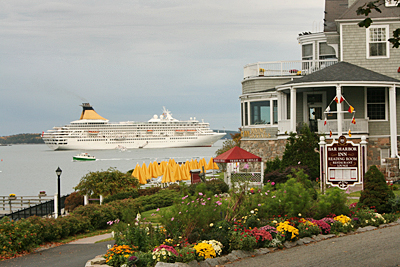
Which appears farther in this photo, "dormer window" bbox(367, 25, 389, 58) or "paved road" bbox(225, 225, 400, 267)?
"dormer window" bbox(367, 25, 389, 58)

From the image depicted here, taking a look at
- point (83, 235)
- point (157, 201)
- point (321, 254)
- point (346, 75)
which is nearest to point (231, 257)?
point (321, 254)

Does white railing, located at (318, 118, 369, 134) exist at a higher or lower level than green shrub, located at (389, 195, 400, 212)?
higher

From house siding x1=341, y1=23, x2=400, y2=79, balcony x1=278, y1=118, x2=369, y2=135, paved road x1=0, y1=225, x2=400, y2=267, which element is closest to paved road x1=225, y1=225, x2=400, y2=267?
paved road x1=0, y1=225, x2=400, y2=267

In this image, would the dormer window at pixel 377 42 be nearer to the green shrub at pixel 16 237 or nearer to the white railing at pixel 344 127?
the white railing at pixel 344 127

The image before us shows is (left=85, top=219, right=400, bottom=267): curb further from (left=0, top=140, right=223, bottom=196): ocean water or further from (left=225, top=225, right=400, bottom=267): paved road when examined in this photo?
(left=0, top=140, right=223, bottom=196): ocean water

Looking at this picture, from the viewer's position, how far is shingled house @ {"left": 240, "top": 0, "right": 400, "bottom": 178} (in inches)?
763

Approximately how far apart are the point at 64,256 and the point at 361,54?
1672cm

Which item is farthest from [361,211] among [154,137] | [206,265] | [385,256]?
[154,137]

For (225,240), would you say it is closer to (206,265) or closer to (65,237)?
(206,265)

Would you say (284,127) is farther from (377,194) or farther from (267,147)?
(377,194)

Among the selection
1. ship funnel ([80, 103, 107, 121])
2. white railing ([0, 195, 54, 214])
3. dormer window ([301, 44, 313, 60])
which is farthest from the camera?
ship funnel ([80, 103, 107, 121])

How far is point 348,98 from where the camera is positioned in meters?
20.6

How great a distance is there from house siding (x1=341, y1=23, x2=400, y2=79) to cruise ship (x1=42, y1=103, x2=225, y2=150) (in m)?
115

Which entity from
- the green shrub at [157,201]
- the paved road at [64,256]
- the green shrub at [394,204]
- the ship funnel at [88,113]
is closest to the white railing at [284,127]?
the green shrub at [157,201]
